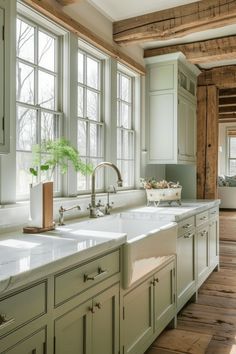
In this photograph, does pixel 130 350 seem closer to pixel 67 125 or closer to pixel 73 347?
pixel 73 347

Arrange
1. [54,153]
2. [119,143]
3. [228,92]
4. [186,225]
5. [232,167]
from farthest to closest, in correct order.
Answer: [232,167], [228,92], [119,143], [186,225], [54,153]

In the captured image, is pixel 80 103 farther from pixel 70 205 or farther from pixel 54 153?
pixel 70 205

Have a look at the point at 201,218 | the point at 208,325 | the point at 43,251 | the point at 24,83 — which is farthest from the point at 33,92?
the point at 208,325

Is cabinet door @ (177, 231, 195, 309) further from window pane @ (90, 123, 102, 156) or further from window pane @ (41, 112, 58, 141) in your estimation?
window pane @ (41, 112, 58, 141)

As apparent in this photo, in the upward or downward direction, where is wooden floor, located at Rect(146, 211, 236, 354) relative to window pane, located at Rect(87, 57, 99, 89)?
downward

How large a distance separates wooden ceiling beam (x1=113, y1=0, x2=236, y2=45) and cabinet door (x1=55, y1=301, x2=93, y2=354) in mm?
2604

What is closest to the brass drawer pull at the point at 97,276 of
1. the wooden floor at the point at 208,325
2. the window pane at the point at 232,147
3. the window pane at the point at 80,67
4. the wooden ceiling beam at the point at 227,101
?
the wooden floor at the point at 208,325

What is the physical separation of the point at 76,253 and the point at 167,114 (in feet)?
9.63

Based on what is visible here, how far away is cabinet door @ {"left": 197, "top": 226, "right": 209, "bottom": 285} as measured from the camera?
3.67m

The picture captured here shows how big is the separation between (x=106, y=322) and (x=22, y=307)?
0.73 metres

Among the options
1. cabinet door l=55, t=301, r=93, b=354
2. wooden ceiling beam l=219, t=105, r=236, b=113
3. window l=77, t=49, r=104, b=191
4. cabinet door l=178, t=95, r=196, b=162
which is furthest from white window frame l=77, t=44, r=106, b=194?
wooden ceiling beam l=219, t=105, r=236, b=113

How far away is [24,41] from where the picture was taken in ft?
8.52

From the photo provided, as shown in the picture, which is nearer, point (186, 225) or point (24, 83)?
point (24, 83)

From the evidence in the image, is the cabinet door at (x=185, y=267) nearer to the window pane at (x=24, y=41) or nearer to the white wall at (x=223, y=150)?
the window pane at (x=24, y=41)
